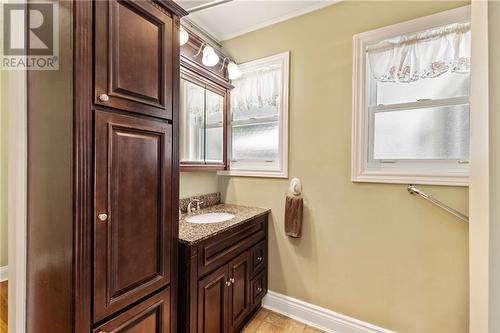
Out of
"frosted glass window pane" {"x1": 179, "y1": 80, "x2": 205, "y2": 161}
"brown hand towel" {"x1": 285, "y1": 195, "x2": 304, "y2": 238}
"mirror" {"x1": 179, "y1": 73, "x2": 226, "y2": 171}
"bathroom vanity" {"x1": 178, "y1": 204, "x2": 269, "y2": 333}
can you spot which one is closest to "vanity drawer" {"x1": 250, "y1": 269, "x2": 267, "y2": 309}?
"bathroom vanity" {"x1": 178, "y1": 204, "x2": 269, "y2": 333}

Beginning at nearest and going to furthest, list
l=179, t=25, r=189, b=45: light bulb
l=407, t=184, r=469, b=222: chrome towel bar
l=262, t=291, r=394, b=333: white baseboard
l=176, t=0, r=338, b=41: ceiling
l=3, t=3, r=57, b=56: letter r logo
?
l=3, t=3, r=57, b=56: letter r logo, l=407, t=184, r=469, b=222: chrome towel bar, l=179, t=25, r=189, b=45: light bulb, l=262, t=291, r=394, b=333: white baseboard, l=176, t=0, r=338, b=41: ceiling

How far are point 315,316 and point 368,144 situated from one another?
144 centimetres

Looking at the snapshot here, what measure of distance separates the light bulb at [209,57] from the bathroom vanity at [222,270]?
49.3 inches

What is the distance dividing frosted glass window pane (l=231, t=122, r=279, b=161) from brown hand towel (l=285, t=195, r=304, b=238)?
0.45 meters

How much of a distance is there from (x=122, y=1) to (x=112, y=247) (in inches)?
40.2

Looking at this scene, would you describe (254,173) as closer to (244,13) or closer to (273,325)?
(273,325)

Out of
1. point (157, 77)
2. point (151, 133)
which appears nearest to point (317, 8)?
point (157, 77)

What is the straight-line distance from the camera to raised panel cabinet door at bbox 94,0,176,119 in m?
0.91

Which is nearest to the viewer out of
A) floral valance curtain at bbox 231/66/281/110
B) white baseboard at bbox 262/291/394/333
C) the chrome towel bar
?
the chrome towel bar

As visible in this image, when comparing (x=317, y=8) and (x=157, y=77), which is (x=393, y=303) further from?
(x=317, y=8)

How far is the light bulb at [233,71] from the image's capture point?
2.12 meters

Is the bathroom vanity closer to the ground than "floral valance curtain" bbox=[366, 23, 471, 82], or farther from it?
closer to the ground

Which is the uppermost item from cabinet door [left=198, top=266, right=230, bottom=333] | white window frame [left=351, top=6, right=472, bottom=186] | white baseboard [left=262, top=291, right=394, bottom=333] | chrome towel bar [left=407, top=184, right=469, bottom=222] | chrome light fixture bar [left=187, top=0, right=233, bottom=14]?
chrome light fixture bar [left=187, top=0, right=233, bottom=14]

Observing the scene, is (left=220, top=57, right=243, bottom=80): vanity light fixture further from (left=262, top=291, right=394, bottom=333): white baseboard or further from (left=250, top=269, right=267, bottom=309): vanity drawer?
(left=262, top=291, right=394, bottom=333): white baseboard
